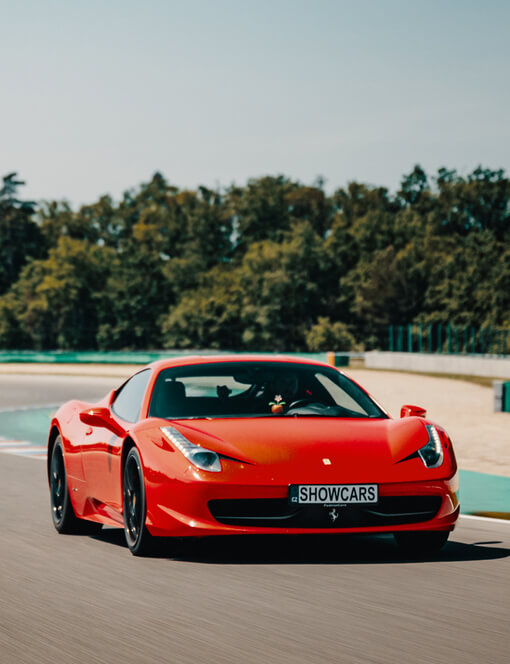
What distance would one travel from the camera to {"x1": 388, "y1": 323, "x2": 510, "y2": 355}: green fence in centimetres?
5278

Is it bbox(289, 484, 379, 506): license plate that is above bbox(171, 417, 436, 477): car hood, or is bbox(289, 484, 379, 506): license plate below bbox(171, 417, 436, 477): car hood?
below

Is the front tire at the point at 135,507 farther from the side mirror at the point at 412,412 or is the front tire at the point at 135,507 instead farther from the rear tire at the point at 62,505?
the side mirror at the point at 412,412

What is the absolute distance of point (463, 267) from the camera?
99938 millimetres

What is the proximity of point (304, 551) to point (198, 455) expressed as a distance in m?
1.08

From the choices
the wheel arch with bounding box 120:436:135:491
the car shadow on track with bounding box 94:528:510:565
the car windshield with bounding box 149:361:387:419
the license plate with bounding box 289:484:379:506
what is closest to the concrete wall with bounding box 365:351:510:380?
the car windshield with bounding box 149:361:387:419

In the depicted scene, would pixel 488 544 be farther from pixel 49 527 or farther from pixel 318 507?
pixel 49 527

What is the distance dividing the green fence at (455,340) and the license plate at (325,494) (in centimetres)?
4558

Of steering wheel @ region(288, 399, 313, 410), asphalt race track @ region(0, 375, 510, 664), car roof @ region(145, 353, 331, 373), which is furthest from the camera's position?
car roof @ region(145, 353, 331, 373)

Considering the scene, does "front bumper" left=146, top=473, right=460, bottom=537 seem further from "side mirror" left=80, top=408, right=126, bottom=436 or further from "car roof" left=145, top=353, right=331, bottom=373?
"car roof" left=145, top=353, right=331, bottom=373

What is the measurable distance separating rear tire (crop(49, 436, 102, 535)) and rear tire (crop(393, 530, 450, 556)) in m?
2.42

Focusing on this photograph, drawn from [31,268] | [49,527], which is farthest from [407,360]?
[31,268]

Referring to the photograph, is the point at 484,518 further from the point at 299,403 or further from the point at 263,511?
the point at 263,511

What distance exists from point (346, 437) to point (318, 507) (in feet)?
1.85

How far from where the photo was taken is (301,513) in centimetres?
721
